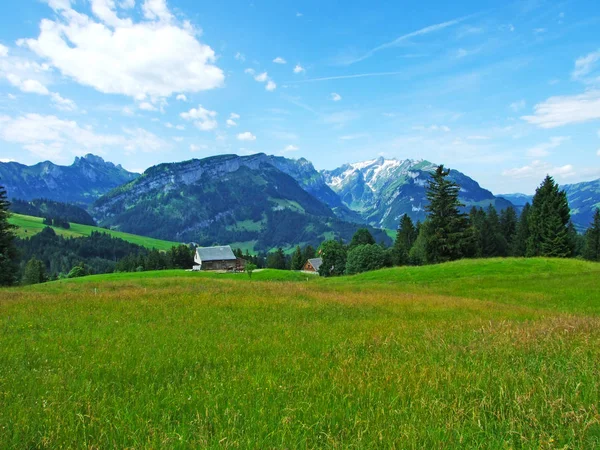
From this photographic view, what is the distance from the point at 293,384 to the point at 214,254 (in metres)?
135

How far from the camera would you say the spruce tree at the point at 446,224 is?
2170 inches

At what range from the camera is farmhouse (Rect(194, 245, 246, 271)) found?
440ft

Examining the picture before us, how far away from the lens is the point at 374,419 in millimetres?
4277

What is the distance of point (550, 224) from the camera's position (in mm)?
65562

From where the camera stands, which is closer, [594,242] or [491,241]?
[594,242]

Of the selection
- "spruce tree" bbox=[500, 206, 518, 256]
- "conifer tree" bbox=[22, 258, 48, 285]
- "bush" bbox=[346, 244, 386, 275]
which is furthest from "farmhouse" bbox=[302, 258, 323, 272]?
"conifer tree" bbox=[22, 258, 48, 285]

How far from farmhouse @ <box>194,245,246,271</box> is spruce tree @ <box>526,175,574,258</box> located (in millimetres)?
94505

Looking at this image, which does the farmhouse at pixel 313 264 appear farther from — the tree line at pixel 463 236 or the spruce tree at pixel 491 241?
the spruce tree at pixel 491 241

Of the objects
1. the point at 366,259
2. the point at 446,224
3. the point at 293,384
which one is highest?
the point at 446,224

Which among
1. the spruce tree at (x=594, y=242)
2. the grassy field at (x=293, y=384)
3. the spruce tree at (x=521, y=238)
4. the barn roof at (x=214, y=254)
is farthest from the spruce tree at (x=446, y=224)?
the barn roof at (x=214, y=254)

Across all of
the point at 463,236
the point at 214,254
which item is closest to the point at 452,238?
the point at 463,236

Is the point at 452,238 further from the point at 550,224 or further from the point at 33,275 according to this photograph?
the point at 33,275

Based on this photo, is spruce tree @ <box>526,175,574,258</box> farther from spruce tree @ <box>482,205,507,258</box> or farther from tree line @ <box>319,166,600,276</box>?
spruce tree @ <box>482,205,507,258</box>

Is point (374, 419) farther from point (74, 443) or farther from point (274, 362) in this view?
point (74, 443)
